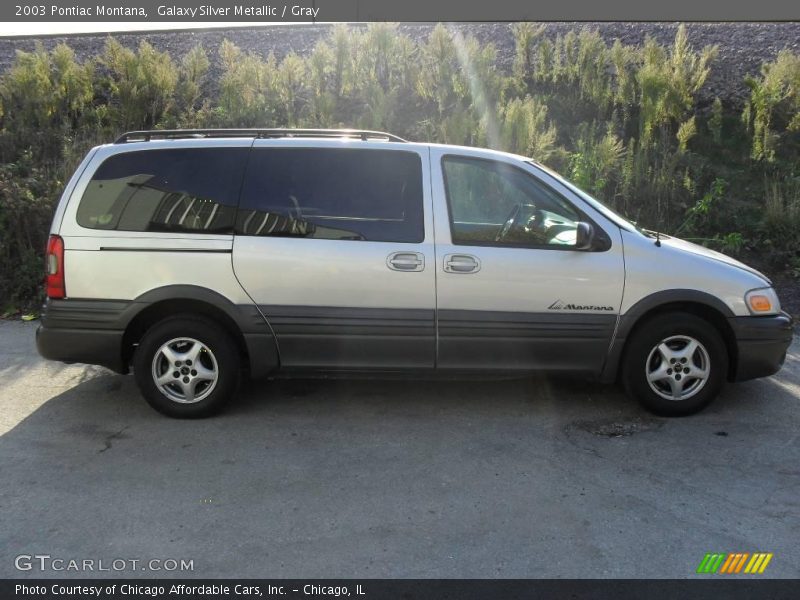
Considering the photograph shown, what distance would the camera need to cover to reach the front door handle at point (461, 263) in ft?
16.8

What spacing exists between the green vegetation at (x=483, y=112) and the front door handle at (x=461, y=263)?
4928 millimetres

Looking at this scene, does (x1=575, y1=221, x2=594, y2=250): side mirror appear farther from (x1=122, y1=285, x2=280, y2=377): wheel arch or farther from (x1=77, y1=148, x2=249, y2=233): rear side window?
(x1=77, y1=148, x2=249, y2=233): rear side window

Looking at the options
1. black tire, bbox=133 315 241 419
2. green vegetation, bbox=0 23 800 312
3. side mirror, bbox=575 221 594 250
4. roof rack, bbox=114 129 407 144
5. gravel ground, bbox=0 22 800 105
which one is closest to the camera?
side mirror, bbox=575 221 594 250

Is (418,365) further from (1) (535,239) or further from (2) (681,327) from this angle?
(2) (681,327)

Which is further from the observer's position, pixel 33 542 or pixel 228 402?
pixel 228 402

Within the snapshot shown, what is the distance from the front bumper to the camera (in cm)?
523

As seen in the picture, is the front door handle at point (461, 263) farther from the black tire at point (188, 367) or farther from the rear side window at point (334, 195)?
the black tire at point (188, 367)

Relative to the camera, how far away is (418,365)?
206 inches

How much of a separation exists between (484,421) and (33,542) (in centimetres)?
282

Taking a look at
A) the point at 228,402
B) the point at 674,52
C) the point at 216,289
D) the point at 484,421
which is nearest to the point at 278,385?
the point at 228,402

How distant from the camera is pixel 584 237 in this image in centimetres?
509

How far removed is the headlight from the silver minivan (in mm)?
15

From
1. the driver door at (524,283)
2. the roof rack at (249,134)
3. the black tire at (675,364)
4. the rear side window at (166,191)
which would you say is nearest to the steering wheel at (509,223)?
the driver door at (524,283)

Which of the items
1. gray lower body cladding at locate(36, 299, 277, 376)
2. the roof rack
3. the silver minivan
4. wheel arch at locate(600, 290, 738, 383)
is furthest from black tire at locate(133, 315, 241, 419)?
wheel arch at locate(600, 290, 738, 383)
